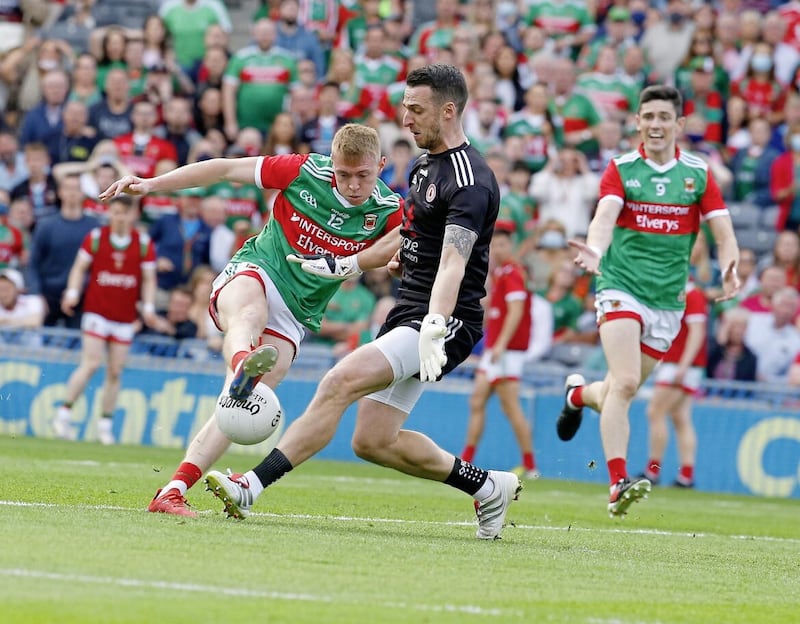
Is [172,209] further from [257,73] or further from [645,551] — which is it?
[645,551]

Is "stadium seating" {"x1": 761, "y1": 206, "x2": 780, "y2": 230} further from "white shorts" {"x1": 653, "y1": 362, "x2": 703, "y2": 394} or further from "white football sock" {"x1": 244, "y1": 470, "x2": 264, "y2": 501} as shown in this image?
"white football sock" {"x1": 244, "y1": 470, "x2": 264, "y2": 501}

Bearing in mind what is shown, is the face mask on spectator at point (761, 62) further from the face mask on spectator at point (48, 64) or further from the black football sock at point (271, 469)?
the black football sock at point (271, 469)

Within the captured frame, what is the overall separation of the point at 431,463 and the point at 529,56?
1563 cm

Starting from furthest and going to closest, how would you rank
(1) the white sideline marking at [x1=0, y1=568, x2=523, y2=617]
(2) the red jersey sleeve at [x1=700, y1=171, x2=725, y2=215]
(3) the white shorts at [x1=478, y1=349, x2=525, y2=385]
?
(3) the white shorts at [x1=478, y1=349, x2=525, y2=385] → (2) the red jersey sleeve at [x1=700, y1=171, x2=725, y2=215] → (1) the white sideline marking at [x1=0, y1=568, x2=523, y2=617]

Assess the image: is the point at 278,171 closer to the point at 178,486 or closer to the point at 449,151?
the point at 449,151

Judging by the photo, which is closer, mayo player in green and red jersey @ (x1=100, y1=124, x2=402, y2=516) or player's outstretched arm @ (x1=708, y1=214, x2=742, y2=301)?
mayo player in green and red jersey @ (x1=100, y1=124, x2=402, y2=516)

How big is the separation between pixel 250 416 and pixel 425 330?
1054mm

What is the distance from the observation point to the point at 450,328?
8922 millimetres

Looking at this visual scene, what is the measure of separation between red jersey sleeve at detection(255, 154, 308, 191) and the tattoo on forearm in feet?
4.34

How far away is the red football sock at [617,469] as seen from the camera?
420 inches

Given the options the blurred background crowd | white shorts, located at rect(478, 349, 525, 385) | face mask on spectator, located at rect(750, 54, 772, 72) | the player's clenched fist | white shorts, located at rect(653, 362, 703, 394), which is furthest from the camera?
face mask on spectator, located at rect(750, 54, 772, 72)

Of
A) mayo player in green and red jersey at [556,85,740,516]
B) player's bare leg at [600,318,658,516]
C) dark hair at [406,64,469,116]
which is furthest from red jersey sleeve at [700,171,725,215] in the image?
dark hair at [406,64,469,116]

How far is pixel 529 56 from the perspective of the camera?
23.8 metres

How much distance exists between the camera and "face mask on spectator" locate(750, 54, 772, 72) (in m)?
23.0
